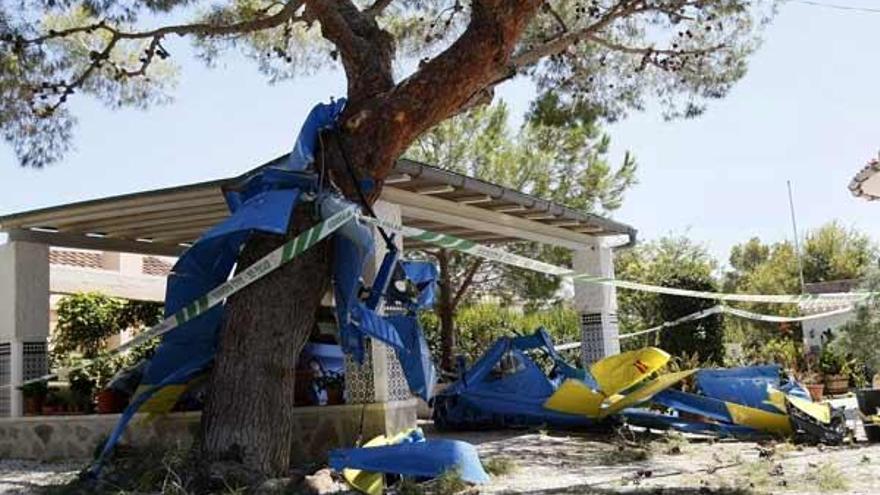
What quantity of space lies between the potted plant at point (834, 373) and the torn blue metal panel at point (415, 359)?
33.7 feet

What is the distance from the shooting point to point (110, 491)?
6.20 meters

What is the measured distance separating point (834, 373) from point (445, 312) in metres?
6.74

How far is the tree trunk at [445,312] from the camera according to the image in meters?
15.6

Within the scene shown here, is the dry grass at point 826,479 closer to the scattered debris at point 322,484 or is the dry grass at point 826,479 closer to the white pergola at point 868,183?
the scattered debris at point 322,484

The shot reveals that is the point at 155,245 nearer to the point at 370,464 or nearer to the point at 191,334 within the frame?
the point at 191,334

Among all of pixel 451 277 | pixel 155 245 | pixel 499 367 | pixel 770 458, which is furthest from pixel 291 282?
pixel 451 277

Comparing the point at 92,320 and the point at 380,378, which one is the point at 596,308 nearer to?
the point at 380,378

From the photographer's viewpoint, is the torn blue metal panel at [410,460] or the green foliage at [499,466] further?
the green foliage at [499,466]

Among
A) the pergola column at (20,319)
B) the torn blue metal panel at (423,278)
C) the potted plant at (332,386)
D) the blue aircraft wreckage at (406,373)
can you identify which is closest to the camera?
the blue aircraft wreckage at (406,373)

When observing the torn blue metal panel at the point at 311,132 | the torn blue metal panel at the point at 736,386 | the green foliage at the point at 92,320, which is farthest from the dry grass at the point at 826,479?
the green foliage at the point at 92,320

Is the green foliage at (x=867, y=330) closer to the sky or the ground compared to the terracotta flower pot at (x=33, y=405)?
closer to the sky

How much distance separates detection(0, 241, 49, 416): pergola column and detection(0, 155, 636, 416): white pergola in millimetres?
11

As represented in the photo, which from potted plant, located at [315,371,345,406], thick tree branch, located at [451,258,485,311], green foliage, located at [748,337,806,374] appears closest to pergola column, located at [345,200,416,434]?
potted plant, located at [315,371,345,406]

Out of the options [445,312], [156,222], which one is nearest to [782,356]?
[445,312]
